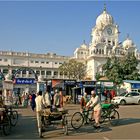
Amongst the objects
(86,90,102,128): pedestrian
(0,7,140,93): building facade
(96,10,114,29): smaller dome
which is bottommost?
(86,90,102,128): pedestrian

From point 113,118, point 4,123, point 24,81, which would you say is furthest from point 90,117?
point 24,81

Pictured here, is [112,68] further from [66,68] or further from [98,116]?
[98,116]

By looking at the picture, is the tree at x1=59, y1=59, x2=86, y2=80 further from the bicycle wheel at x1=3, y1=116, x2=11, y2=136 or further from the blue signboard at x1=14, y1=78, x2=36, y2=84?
the bicycle wheel at x1=3, y1=116, x2=11, y2=136

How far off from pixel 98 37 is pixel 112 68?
38.1 m

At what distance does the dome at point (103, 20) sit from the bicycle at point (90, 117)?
277 ft

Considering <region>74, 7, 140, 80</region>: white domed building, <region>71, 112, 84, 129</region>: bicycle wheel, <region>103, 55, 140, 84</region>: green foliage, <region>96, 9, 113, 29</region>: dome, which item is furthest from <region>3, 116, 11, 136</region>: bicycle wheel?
<region>96, 9, 113, 29</region>: dome

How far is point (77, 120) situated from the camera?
Answer: 1320 cm

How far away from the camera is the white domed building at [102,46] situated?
89625 mm

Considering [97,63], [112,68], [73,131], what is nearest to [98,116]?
[73,131]

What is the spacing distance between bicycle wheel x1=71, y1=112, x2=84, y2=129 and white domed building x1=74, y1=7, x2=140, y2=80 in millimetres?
74002

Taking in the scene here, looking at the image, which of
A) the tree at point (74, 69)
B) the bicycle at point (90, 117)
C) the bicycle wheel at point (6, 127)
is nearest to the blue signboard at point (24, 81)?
the bicycle at point (90, 117)

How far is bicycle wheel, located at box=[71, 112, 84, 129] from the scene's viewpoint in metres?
13.0

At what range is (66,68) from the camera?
254 ft

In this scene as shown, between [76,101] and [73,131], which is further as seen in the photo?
[76,101]
